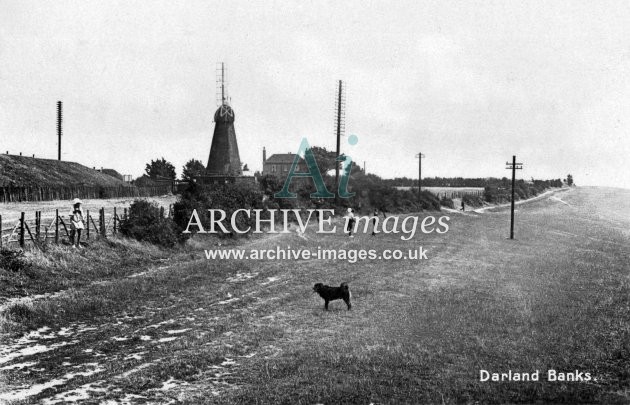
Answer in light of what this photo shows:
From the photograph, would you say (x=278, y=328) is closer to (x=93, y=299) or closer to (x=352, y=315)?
(x=352, y=315)

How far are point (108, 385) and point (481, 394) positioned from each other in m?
6.16

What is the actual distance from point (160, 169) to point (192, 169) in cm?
1344

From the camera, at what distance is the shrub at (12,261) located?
48.6 feet

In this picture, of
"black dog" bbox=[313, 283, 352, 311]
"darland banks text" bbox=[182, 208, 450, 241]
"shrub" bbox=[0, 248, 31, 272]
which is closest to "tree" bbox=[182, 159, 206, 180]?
"darland banks text" bbox=[182, 208, 450, 241]

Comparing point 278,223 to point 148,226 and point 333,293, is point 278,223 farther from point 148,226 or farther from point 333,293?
point 333,293

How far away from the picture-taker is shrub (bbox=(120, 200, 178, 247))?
2217cm

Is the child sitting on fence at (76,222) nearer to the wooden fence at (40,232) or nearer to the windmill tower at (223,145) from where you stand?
the wooden fence at (40,232)

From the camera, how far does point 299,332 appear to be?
11602mm

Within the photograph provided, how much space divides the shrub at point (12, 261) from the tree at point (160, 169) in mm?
56215

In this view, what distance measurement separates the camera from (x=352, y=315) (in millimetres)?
13344

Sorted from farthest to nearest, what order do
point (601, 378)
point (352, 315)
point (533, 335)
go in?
1. point (352, 315)
2. point (533, 335)
3. point (601, 378)

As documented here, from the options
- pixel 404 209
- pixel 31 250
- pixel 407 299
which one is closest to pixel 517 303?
pixel 407 299

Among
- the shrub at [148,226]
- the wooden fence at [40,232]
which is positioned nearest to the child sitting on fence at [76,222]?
the wooden fence at [40,232]


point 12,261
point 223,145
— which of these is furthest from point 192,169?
point 12,261
